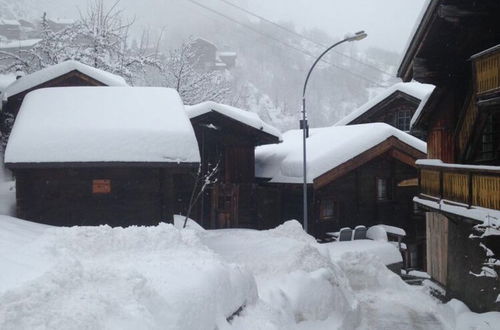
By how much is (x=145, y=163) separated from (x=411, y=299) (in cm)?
912

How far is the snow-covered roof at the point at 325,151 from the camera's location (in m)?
18.3

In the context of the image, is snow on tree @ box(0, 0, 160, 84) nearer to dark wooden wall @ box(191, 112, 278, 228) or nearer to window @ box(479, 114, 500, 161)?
dark wooden wall @ box(191, 112, 278, 228)

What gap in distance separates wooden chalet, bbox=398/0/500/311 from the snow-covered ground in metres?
1.23

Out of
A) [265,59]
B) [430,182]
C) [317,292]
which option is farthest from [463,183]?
[265,59]

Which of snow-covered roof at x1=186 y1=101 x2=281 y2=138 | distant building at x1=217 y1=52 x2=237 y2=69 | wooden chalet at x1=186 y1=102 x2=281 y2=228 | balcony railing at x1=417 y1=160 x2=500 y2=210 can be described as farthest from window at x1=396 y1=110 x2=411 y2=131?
distant building at x1=217 y1=52 x2=237 y2=69

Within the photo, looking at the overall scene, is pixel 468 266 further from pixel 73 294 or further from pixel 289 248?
pixel 73 294

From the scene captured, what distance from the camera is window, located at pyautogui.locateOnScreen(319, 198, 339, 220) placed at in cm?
1902

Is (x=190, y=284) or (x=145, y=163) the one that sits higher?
(x=145, y=163)

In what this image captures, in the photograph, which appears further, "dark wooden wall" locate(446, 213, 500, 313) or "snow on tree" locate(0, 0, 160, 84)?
"snow on tree" locate(0, 0, 160, 84)

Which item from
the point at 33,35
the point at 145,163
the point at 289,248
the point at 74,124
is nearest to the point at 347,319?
the point at 289,248

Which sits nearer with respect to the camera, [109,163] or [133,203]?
[109,163]

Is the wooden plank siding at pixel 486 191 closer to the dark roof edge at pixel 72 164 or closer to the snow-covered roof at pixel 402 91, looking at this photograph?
the dark roof edge at pixel 72 164

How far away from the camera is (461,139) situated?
1334 cm

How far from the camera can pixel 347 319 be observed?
9.48m
